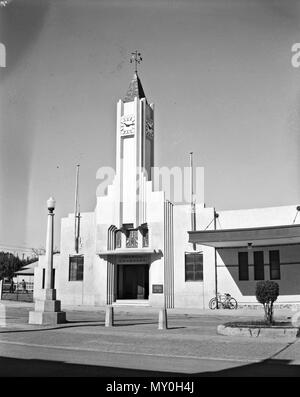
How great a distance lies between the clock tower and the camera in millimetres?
34875

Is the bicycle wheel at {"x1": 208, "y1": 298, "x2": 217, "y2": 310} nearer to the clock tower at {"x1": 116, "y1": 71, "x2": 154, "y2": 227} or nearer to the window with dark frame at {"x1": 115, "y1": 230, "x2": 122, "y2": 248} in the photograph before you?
the clock tower at {"x1": 116, "y1": 71, "x2": 154, "y2": 227}

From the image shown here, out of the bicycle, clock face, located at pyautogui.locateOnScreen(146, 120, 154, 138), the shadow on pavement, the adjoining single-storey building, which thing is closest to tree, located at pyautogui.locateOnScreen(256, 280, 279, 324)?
the shadow on pavement

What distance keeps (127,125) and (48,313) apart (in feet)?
60.9

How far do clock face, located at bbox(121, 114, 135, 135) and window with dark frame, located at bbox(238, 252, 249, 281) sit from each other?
1162cm

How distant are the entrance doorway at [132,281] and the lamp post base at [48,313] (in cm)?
1558

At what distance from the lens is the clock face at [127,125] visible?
116ft

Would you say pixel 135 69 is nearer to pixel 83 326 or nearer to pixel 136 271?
pixel 136 271

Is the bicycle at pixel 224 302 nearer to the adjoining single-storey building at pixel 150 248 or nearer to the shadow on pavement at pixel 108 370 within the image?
the adjoining single-storey building at pixel 150 248

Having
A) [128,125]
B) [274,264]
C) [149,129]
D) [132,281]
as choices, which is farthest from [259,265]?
[128,125]

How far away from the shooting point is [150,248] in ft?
112

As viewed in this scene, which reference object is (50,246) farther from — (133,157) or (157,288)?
(133,157)

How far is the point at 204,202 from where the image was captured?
110ft
